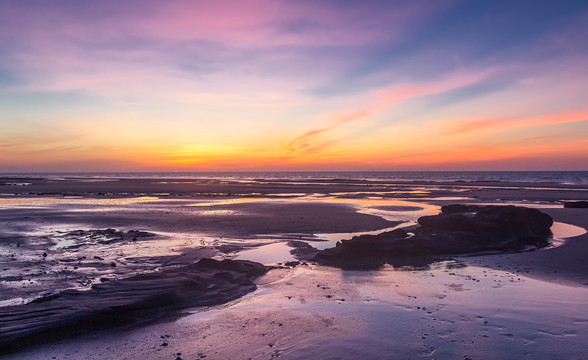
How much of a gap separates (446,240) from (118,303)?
11.5 metres

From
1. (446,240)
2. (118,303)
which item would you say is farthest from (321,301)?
(446,240)

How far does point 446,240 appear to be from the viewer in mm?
14727

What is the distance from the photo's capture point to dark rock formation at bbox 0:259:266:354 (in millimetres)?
6598

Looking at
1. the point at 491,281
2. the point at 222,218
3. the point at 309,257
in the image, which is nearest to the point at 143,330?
the point at 309,257

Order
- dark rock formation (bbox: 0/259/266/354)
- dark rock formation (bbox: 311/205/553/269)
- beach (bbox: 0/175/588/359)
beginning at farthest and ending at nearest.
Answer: dark rock formation (bbox: 311/205/553/269) → dark rock formation (bbox: 0/259/266/354) → beach (bbox: 0/175/588/359)

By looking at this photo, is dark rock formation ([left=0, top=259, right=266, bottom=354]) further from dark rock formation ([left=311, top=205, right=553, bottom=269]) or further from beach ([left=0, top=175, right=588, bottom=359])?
dark rock formation ([left=311, top=205, right=553, bottom=269])

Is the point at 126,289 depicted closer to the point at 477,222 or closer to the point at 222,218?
the point at 477,222

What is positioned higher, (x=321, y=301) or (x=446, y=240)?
(x=446, y=240)

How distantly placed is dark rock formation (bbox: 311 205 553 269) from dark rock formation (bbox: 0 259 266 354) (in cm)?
407

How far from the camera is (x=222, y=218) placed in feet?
79.7

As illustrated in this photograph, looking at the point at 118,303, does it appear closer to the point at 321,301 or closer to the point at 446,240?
the point at 321,301

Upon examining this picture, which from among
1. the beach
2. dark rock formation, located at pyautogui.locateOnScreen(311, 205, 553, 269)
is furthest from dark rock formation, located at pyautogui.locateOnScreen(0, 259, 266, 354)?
dark rock formation, located at pyautogui.locateOnScreen(311, 205, 553, 269)

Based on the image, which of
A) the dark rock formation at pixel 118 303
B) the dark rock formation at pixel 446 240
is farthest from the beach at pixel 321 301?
the dark rock formation at pixel 446 240

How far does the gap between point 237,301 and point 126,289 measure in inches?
92.1
